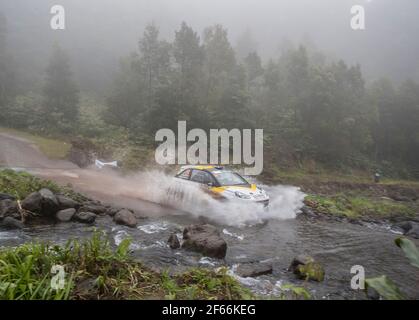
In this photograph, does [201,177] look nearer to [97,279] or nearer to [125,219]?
[125,219]

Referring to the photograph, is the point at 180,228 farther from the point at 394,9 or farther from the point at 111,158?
the point at 394,9

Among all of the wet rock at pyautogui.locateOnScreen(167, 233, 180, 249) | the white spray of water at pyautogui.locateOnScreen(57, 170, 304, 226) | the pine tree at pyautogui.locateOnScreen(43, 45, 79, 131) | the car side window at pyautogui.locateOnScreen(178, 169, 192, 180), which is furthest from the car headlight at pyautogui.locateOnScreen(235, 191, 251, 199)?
the pine tree at pyautogui.locateOnScreen(43, 45, 79, 131)

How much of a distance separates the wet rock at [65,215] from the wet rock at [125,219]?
1.35 metres

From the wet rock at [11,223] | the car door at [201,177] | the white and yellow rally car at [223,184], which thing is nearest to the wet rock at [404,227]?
the white and yellow rally car at [223,184]

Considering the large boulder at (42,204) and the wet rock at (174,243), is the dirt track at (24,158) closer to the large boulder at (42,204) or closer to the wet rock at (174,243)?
the large boulder at (42,204)

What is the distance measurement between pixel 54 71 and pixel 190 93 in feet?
53.7

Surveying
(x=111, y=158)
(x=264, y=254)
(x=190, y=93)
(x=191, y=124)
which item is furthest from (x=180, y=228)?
(x=190, y=93)

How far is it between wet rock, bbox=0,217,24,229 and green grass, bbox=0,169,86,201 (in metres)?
1.99

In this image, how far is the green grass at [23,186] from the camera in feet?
41.1

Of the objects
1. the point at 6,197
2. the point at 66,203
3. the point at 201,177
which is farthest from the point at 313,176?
the point at 6,197

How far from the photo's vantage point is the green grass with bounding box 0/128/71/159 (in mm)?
23312

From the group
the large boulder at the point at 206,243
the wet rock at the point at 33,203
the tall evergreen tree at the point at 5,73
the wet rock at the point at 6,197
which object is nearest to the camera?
the large boulder at the point at 206,243

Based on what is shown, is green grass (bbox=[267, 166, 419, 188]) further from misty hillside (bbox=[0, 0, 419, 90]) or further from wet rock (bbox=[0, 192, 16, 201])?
misty hillside (bbox=[0, 0, 419, 90])
